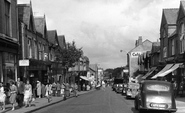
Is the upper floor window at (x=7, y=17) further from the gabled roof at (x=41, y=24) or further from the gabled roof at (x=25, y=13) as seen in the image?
the gabled roof at (x=41, y=24)

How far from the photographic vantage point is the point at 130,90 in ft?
84.0

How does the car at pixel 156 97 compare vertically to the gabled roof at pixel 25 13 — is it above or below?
below

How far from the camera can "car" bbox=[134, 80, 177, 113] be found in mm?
13312

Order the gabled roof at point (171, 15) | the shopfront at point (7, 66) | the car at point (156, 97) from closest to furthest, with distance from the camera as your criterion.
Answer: the car at point (156, 97) → the shopfront at point (7, 66) → the gabled roof at point (171, 15)

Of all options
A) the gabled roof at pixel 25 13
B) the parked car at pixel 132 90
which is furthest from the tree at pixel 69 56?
the parked car at pixel 132 90

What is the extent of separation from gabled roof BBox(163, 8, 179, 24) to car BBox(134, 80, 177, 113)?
22.8 m

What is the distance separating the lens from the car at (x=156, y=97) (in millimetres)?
13312

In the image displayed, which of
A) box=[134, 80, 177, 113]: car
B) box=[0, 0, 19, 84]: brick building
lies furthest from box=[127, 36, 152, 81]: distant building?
box=[134, 80, 177, 113]: car

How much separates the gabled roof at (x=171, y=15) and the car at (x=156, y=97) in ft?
74.9

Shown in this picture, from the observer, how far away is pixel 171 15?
36.5 meters

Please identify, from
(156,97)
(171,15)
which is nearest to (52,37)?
(171,15)

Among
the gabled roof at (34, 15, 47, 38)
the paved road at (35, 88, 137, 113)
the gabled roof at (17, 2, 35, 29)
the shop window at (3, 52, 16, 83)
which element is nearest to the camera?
the paved road at (35, 88, 137, 113)

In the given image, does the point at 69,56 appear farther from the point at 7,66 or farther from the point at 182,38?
the point at 7,66

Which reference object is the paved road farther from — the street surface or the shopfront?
the shopfront
